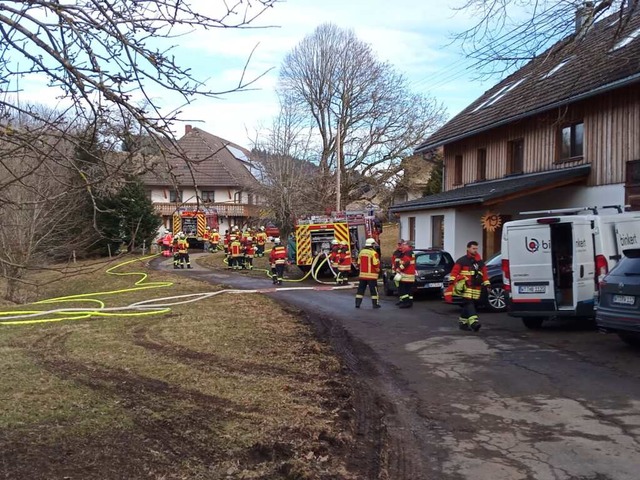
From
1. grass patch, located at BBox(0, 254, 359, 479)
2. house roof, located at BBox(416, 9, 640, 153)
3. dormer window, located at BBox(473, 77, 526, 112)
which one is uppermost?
dormer window, located at BBox(473, 77, 526, 112)

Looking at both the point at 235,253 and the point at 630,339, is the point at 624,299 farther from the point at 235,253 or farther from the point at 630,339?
the point at 235,253

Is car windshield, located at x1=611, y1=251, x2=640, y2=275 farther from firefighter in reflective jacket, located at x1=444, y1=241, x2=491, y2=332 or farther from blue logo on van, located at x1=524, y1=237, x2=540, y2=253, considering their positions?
firefighter in reflective jacket, located at x1=444, y1=241, x2=491, y2=332

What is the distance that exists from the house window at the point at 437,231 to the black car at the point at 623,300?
14112 millimetres

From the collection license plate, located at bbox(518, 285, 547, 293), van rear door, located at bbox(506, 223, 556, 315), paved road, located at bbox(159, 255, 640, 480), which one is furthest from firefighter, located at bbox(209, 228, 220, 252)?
license plate, located at bbox(518, 285, 547, 293)

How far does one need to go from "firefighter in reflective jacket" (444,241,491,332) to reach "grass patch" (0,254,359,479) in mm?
2860

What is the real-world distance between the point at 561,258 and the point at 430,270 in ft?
19.2

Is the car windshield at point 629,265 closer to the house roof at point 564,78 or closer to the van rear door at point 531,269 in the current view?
the van rear door at point 531,269

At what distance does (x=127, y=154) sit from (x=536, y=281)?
8846 millimetres

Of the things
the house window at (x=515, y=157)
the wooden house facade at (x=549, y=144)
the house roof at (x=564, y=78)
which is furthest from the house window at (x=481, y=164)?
the house window at (x=515, y=157)

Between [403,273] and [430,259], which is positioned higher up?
[430,259]

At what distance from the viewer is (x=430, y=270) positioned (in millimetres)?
17641

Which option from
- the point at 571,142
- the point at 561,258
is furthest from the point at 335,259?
the point at 561,258

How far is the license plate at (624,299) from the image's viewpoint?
890 cm

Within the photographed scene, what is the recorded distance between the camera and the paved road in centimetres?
500
